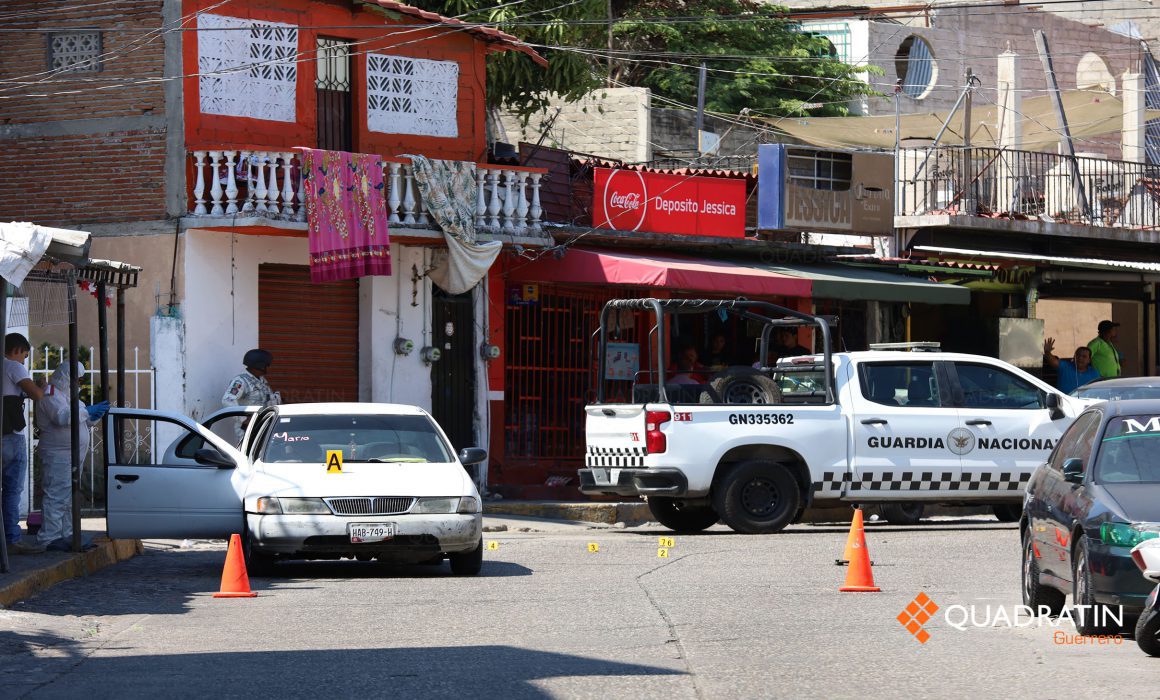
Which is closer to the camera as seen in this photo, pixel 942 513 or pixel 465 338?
pixel 942 513

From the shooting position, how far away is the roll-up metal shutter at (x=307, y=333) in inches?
886

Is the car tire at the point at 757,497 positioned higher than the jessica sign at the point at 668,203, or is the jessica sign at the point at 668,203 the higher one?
the jessica sign at the point at 668,203

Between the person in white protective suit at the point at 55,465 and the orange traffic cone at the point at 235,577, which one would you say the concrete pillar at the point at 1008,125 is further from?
the orange traffic cone at the point at 235,577

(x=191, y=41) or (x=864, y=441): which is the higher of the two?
(x=191, y=41)

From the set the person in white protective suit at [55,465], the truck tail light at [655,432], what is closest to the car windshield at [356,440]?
the person in white protective suit at [55,465]

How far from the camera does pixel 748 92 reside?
125 ft

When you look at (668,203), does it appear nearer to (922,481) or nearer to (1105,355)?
(1105,355)

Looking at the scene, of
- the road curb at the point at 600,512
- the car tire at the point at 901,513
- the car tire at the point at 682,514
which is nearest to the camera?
the car tire at the point at 682,514

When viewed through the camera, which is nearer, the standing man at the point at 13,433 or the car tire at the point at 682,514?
the standing man at the point at 13,433

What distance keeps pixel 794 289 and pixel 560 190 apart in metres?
3.78

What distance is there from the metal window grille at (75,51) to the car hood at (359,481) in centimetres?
1004

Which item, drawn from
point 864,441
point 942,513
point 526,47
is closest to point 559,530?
point 864,441

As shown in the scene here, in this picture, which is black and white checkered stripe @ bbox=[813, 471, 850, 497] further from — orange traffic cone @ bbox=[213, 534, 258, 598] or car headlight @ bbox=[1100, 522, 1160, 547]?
car headlight @ bbox=[1100, 522, 1160, 547]

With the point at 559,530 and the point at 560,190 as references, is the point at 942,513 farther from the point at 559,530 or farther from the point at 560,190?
the point at 560,190
